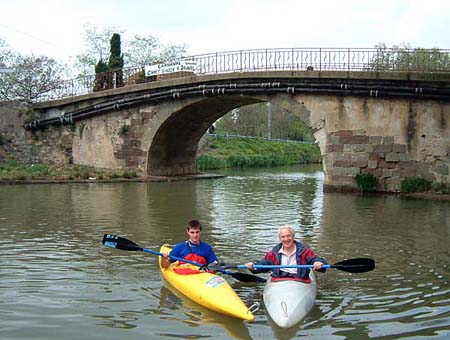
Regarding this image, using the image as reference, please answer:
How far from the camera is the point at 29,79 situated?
37.2 metres

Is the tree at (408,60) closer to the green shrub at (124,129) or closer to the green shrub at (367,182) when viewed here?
the green shrub at (367,182)

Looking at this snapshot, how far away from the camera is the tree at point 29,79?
36.4 meters

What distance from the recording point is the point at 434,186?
56.4 feet

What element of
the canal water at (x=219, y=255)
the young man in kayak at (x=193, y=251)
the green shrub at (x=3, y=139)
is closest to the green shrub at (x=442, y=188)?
the canal water at (x=219, y=255)

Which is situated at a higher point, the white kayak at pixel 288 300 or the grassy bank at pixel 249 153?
the grassy bank at pixel 249 153

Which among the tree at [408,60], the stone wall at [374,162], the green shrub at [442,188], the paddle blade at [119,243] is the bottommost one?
the paddle blade at [119,243]

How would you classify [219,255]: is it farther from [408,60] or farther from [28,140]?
[28,140]

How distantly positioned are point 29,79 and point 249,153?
→ 15268 millimetres

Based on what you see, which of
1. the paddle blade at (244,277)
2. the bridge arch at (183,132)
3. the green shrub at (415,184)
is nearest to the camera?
the paddle blade at (244,277)

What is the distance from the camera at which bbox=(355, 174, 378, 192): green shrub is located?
17859 mm

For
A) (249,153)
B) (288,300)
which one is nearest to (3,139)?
(249,153)

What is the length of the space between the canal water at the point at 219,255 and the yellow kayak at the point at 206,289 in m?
0.10

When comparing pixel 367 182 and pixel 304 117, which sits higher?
pixel 304 117

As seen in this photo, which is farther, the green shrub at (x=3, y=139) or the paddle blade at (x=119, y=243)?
the green shrub at (x=3, y=139)
